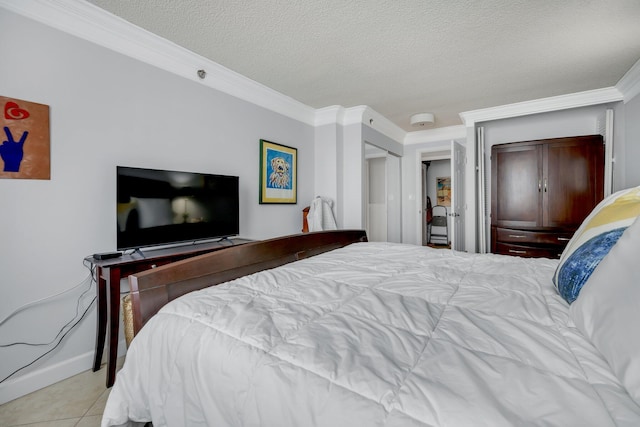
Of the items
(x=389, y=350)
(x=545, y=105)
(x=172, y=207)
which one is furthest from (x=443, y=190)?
(x=389, y=350)

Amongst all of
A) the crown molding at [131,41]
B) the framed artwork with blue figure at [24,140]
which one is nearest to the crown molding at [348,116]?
the crown molding at [131,41]

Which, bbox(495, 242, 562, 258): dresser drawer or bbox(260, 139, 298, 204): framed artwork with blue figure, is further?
bbox(495, 242, 562, 258): dresser drawer

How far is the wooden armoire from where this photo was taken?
321cm

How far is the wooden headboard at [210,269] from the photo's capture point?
1083 millimetres

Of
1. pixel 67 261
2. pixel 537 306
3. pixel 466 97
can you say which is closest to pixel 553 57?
pixel 466 97

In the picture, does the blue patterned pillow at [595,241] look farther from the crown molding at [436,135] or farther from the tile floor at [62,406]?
the crown molding at [436,135]

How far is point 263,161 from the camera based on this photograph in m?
3.19

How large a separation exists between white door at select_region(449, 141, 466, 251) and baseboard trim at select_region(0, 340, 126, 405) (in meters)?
4.01

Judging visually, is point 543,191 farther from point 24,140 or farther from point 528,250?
point 24,140

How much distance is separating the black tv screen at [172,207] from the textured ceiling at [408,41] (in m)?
1.06

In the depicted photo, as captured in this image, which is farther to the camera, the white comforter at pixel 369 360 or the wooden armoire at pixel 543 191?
the wooden armoire at pixel 543 191

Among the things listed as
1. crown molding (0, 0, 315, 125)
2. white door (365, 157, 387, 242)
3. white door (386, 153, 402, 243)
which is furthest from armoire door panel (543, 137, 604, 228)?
crown molding (0, 0, 315, 125)

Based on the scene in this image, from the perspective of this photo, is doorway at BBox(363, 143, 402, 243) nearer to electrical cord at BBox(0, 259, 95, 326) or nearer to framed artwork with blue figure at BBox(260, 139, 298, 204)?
framed artwork with blue figure at BBox(260, 139, 298, 204)

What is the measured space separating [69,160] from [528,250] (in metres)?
4.49
